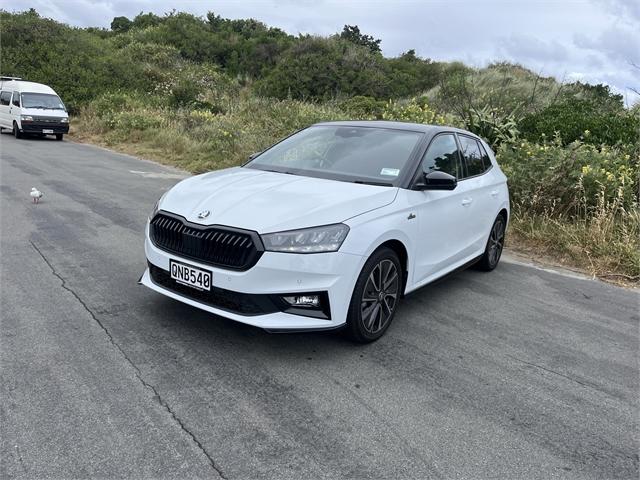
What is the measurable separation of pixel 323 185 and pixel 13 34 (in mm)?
32301

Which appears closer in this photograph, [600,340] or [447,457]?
[447,457]

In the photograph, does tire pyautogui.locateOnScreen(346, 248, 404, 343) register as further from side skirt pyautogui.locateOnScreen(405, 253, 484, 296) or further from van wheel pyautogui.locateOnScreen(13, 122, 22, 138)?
van wheel pyautogui.locateOnScreen(13, 122, 22, 138)

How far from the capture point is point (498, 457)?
2832mm

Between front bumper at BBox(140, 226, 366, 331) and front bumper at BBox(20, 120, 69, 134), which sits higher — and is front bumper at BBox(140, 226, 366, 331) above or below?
above

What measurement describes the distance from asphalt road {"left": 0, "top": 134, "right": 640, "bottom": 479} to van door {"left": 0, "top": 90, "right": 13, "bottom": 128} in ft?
58.6

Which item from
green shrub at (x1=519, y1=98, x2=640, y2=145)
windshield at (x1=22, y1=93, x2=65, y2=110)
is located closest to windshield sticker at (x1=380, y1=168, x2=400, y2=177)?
green shrub at (x1=519, y1=98, x2=640, y2=145)

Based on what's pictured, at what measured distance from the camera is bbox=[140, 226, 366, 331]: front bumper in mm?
3445

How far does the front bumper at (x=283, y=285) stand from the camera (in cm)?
345

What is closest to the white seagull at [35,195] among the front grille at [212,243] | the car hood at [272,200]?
the car hood at [272,200]

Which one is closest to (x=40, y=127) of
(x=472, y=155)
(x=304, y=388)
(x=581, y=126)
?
(x=581, y=126)

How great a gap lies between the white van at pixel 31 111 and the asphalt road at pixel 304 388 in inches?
642

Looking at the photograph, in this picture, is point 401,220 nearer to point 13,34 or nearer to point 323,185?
point 323,185

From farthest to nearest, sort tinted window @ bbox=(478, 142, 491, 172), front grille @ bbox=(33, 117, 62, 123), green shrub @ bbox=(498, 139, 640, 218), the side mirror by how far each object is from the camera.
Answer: front grille @ bbox=(33, 117, 62, 123)
green shrub @ bbox=(498, 139, 640, 218)
tinted window @ bbox=(478, 142, 491, 172)
the side mirror

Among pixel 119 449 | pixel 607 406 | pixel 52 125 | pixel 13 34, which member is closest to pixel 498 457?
pixel 607 406
